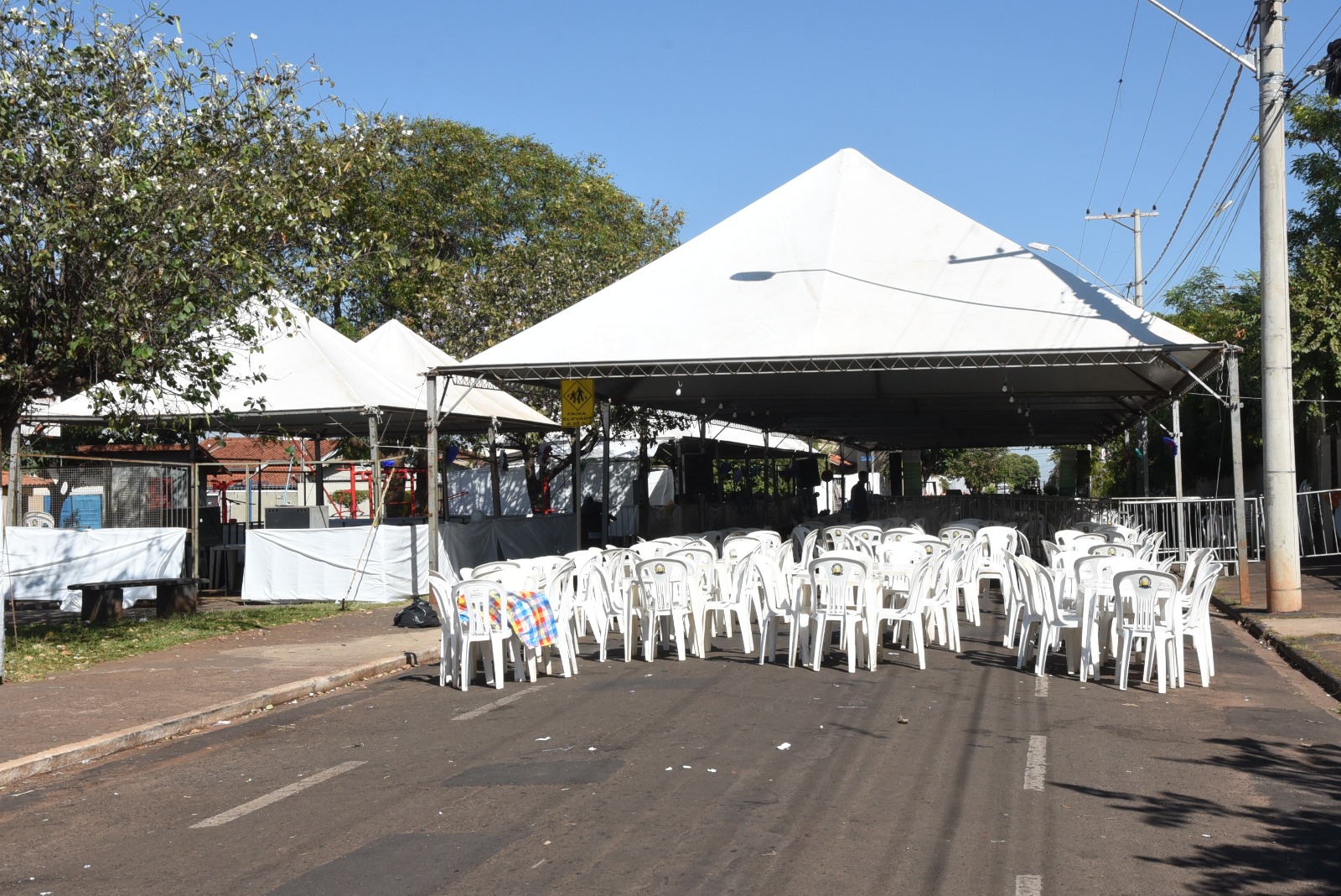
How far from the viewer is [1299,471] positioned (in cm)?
3278

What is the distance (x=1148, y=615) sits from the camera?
10.4m

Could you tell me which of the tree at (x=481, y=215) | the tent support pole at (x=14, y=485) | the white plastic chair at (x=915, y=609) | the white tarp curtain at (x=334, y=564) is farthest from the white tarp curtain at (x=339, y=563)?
the tree at (x=481, y=215)

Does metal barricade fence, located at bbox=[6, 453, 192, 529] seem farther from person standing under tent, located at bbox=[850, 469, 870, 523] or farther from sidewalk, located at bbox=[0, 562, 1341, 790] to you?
person standing under tent, located at bbox=[850, 469, 870, 523]

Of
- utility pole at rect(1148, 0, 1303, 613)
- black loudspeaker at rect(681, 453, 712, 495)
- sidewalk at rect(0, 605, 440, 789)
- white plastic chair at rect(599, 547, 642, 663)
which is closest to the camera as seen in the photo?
sidewalk at rect(0, 605, 440, 789)

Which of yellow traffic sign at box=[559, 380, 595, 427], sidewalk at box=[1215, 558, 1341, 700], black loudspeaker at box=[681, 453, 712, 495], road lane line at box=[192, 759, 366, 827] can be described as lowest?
road lane line at box=[192, 759, 366, 827]

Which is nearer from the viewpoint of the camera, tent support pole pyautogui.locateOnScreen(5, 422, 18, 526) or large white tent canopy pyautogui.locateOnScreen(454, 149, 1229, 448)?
tent support pole pyautogui.locateOnScreen(5, 422, 18, 526)

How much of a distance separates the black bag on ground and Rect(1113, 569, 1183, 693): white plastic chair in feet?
27.2

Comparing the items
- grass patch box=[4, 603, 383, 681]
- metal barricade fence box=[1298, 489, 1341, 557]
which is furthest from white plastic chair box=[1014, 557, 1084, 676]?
metal barricade fence box=[1298, 489, 1341, 557]

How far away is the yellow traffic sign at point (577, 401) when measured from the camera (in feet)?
61.5

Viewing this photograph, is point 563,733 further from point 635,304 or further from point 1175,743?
point 635,304

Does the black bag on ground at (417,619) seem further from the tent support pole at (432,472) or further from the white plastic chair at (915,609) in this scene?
the white plastic chair at (915,609)

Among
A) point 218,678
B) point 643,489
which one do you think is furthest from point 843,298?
point 218,678

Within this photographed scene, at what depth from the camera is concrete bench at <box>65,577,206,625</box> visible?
→ 16609 mm

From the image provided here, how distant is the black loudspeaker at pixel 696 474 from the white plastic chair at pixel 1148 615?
20.5 m
